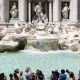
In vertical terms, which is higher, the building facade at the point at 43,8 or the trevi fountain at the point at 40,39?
the building facade at the point at 43,8

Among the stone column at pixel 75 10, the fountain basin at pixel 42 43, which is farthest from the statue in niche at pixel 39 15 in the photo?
the fountain basin at pixel 42 43

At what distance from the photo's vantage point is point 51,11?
29.4 meters

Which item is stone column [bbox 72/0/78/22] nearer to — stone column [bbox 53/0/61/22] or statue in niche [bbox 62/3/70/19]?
statue in niche [bbox 62/3/70/19]

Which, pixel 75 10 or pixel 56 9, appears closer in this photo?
pixel 56 9

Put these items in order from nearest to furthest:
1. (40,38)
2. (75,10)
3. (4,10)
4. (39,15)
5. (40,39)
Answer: (40,39), (40,38), (4,10), (39,15), (75,10)

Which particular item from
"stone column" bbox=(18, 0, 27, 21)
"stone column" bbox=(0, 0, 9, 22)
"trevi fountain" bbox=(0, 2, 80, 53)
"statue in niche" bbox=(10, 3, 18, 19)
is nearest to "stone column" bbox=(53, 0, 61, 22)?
"trevi fountain" bbox=(0, 2, 80, 53)

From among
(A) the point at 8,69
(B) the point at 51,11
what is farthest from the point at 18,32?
(A) the point at 8,69

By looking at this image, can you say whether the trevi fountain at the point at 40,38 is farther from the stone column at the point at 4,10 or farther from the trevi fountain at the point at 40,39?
the stone column at the point at 4,10

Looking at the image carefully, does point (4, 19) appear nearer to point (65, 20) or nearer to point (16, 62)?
point (65, 20)

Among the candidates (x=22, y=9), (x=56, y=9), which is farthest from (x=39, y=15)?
(x=56, y=9)

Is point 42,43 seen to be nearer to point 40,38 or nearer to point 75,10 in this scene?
point 40,38

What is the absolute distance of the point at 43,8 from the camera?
3031 cm

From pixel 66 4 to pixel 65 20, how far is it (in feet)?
6.92

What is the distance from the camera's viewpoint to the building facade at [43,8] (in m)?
28.1
